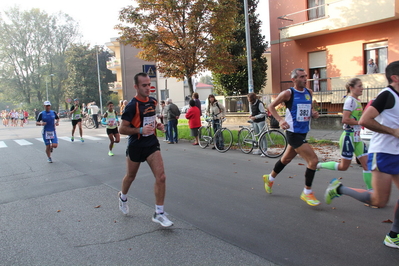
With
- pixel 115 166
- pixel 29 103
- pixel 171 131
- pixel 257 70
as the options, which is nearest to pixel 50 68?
pixel 29 103

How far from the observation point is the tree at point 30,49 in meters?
54.2

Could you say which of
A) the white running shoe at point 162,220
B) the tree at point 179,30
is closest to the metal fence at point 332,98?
the tree at point 179,30

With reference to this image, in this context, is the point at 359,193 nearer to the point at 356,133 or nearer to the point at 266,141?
the point at 356,133

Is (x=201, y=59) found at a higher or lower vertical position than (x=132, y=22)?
lower

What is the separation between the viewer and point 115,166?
8.77m

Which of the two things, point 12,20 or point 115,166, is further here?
point 12,20

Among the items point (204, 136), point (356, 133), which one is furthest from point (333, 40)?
point (356, 133)

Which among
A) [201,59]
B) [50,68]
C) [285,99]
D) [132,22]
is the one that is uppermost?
[50,68]

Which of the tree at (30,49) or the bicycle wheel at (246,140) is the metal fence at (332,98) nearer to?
the bicycle wheel at (246,140)

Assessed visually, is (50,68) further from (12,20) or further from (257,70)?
(257,70)

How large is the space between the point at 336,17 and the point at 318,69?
3.25 metres

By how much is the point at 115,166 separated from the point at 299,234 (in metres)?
5.98

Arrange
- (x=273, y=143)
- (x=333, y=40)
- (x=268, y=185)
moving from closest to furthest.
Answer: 1. (x=268, y=185)
2. (x=273, y=143)
3. (x=333, y=40)

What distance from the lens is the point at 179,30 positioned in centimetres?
1439
